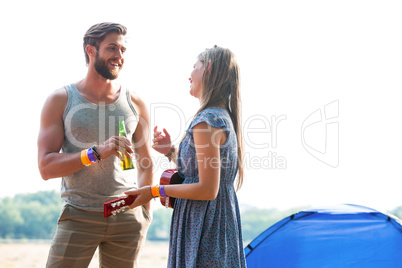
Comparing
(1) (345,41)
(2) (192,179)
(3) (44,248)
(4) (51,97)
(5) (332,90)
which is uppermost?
(1) (345,41)

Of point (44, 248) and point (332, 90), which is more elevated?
point (332, 90)

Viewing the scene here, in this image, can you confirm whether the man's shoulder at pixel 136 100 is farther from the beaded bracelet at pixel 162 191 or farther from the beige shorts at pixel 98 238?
the beaded bracelet at pixel 162 191

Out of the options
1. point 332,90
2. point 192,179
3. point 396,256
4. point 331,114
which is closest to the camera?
point 192,179

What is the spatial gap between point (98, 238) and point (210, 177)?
745 mm

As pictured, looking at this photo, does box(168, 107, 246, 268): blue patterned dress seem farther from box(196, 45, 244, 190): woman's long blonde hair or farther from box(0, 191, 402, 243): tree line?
box(0, 191, 402, 243): tree line

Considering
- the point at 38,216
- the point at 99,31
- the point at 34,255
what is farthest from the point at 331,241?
the point at 38,216

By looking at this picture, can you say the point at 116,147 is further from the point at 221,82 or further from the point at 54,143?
the point at 221,82

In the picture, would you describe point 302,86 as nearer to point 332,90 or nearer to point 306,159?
point 332,90

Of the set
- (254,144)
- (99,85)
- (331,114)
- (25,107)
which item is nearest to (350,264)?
(254,144)

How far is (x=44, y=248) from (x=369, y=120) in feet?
24.5

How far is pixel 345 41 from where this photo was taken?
368 inches

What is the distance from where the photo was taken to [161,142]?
6.22 feet

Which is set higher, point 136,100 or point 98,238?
point 136,100

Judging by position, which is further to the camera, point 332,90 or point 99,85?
point 332,90
